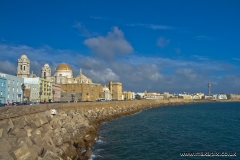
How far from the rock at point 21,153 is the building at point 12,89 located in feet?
100

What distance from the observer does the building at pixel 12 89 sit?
1543 inches

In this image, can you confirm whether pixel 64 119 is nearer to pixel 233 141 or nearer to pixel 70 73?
pixel 233 141

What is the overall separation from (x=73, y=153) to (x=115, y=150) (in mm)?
3986

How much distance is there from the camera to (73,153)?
52.6ft

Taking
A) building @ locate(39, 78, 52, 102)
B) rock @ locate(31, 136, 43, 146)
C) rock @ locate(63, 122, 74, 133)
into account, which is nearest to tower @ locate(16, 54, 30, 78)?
building @ locate(39, 78, 52, 102)

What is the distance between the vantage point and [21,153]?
10.7 meters

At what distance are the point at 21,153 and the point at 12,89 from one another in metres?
33.4

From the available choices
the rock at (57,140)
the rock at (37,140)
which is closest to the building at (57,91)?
the rock at (57,140)

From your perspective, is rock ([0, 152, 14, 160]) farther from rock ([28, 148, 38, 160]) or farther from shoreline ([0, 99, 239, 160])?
rock ([28, 148, 38, 160])

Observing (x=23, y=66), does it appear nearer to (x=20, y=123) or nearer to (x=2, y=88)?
(x=2, y=88)

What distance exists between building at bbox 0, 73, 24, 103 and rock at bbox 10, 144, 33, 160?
3051 centimetres

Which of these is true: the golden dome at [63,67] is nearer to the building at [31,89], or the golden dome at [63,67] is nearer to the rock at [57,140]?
the building at [31,89]


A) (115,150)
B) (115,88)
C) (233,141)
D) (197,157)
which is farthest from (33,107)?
(115,88)

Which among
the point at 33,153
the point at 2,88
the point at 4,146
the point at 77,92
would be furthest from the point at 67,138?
the point at 77,92
